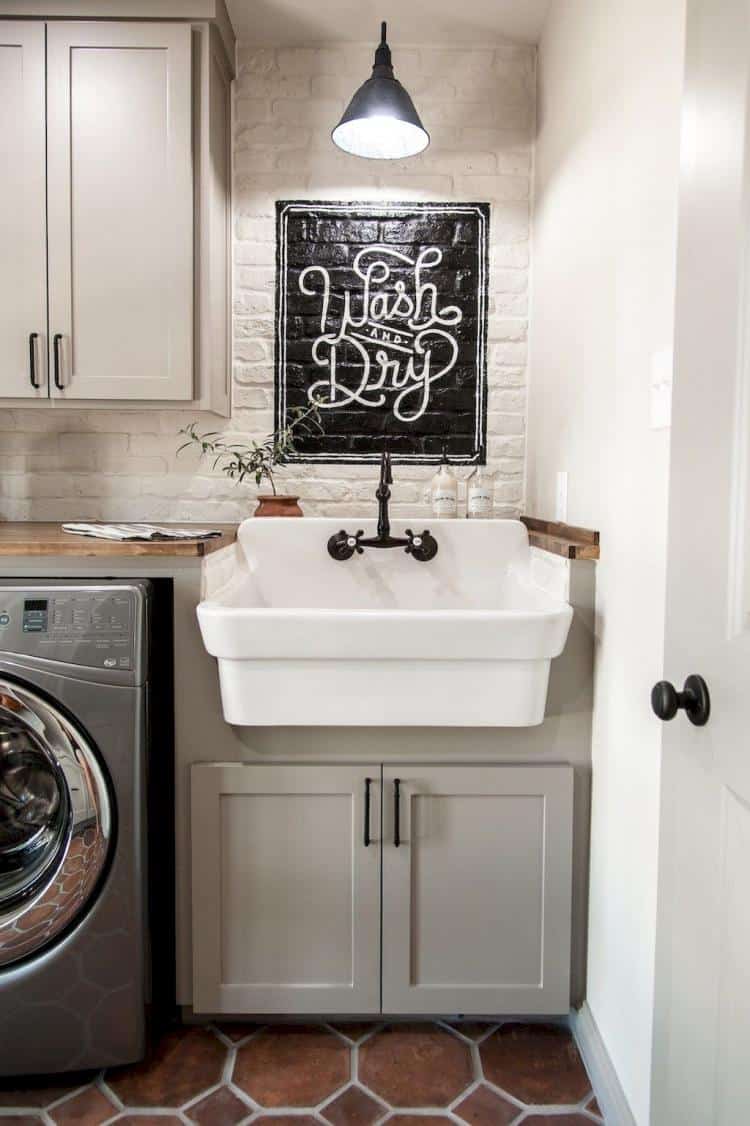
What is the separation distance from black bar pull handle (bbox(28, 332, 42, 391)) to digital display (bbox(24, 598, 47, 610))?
2.59ft

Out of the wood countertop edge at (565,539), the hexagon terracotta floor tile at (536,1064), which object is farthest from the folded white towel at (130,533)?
the hexagon terracotta floor tile at (536,1064)

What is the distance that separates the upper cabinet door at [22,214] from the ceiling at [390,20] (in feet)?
1.82

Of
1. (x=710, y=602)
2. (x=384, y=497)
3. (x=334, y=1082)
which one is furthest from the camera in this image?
(x=384, y=497)

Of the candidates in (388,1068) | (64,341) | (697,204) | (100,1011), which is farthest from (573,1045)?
(64,341)

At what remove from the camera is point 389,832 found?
5.18 feet

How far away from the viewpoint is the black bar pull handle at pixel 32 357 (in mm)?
1975

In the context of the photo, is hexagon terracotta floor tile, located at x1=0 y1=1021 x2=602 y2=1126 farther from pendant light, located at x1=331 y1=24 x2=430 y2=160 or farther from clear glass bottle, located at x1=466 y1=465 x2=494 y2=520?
pendant light, located at x1=331 y1=24 x2=430 y2=160

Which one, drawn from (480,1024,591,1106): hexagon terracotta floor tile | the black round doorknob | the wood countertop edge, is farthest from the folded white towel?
(480,1024,591,1106): hexagon terracotta floor tile

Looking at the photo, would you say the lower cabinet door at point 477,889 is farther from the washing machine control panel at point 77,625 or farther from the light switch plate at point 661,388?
the light switch plate at point 661,388

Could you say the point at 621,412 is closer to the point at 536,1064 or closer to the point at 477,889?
the point at 477,889

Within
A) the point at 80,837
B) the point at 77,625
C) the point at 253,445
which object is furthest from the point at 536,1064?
the point at 253,445

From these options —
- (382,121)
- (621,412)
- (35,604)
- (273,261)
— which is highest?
(382,121)

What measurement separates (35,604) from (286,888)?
0.75 metres

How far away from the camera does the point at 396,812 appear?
1576 mm
